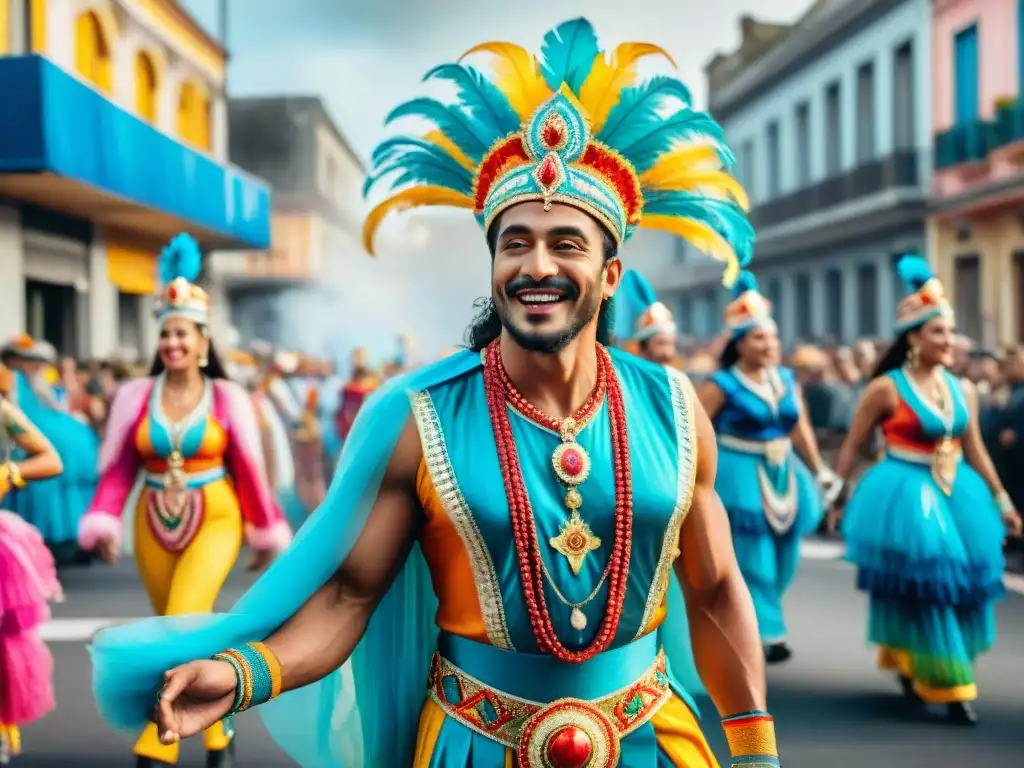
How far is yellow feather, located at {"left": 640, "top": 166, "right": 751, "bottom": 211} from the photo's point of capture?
3.26 m

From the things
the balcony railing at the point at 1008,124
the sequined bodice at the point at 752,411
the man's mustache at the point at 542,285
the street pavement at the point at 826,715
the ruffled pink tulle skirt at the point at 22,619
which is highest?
the balcony railing at the point at 1008,124

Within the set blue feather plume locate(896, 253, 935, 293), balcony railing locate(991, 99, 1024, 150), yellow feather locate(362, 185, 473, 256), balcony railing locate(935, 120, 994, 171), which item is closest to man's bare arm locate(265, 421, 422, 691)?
yellow feather locate(362, 185, 473, 256)

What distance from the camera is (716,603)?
3.19 meters

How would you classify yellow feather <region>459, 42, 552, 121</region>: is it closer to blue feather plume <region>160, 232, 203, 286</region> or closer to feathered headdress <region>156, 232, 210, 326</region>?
feathered headdress <region>156, 232, 210, 326</region>

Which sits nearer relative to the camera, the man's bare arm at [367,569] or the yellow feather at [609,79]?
the man's bare arm at [367,569]

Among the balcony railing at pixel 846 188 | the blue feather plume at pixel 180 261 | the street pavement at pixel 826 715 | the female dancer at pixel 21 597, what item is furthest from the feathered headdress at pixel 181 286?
the balcony railing at pixel 846 188

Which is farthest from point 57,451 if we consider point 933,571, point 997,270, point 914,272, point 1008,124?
point 997,270

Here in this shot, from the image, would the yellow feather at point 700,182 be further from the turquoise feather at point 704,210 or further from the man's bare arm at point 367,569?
the man's bare arm at point 367,569

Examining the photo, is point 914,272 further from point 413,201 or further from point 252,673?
point 252,673

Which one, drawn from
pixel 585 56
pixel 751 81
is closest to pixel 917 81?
pixel 751 81

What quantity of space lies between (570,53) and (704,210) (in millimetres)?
481

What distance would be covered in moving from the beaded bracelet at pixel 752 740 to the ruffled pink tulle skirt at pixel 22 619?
12.9 ft

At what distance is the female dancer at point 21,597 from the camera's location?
6.13 meters

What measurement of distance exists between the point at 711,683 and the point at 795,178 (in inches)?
1297
